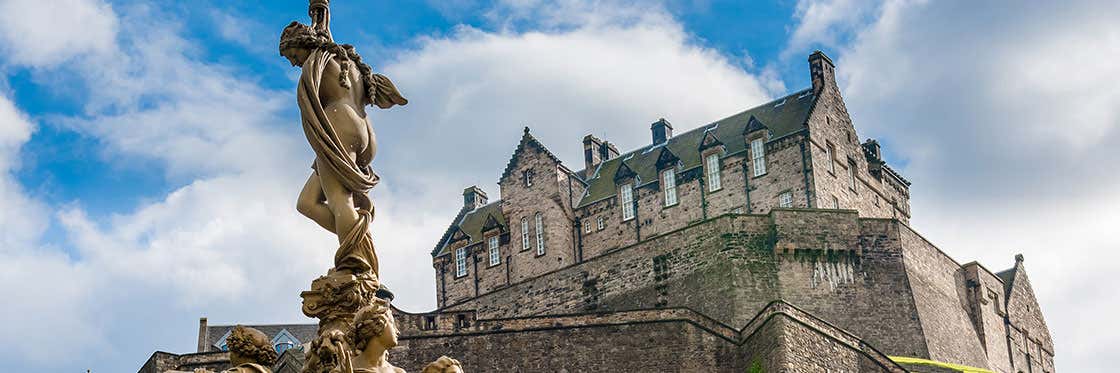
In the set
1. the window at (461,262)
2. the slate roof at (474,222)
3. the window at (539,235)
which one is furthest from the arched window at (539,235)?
the window at (461,262)

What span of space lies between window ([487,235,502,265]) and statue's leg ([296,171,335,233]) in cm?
5660

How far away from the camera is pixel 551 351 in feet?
152

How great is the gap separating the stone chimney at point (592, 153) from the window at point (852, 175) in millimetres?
11494

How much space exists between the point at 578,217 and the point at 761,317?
60.3 feet

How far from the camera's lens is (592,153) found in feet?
225

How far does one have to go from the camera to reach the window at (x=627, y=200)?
6256 centimetres

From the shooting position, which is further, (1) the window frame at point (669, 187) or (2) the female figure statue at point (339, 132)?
(1) the window frame at point (669, 187)

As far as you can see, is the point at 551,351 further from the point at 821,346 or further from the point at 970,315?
the point at 970,315

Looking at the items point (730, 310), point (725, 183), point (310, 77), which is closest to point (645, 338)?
point (730, 310)

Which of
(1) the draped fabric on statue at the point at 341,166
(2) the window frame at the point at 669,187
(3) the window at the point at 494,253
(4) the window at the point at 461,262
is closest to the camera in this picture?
(1) the draped fabric on statue at the point at 341,166

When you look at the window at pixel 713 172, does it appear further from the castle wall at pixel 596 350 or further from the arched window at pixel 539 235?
the castle wall at pixel 596 350

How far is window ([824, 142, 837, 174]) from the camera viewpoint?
58.7 metres

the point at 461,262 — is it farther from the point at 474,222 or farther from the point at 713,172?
the point at 713,172

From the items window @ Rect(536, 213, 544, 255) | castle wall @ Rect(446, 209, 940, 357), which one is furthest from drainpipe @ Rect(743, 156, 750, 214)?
window @ Rect(536, 213, 544, 255)
